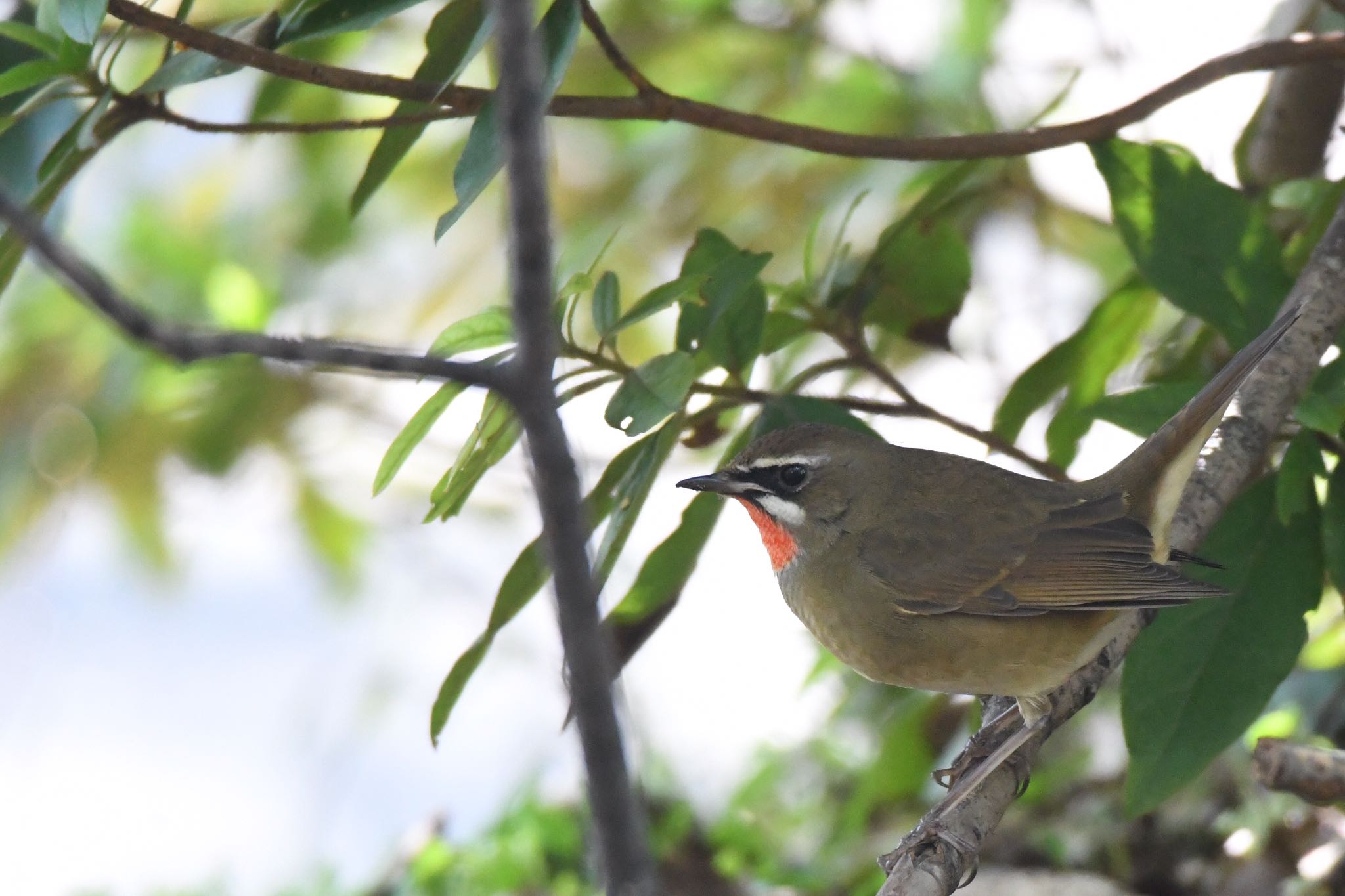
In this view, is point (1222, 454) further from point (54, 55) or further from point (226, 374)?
point (226, 374)

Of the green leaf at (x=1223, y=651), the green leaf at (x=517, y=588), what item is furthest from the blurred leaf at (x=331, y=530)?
the green leaf at (x=1223, y=651)

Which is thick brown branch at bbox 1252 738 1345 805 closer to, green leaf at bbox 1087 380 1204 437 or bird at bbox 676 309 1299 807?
bird at bbox 676 309 1299 807

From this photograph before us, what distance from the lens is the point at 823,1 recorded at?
511 centimetres

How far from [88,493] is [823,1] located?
4015 mm

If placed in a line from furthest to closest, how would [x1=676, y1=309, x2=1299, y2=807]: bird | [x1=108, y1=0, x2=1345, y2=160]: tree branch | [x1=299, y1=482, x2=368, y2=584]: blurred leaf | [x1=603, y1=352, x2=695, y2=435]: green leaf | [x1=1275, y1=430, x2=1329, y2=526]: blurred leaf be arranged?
[x1=299, y1=482, x2=368, y2=584]: blurred leaf, [x1=676, y1=309, x2=1299, y2=807]: bird, [x1=1275, y1=430, x2=1329, y2=526]: blurred leaf, [x1=108, y1=0, x2=1345, y2=160]: tree branch, [x1=603, y1=352, x2=695, y2=435]: green leaf

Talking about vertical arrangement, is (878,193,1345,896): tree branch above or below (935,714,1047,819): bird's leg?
above

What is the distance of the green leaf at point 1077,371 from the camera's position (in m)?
3.40

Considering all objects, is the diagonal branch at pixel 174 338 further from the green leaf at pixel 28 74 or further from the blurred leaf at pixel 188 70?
the green leaf at pixel 28 74

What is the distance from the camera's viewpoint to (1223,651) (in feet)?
9.62

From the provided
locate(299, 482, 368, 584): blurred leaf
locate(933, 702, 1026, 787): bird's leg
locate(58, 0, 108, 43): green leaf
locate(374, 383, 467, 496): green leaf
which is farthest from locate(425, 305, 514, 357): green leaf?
locate(299, 482, 368, 584): blurred leaf

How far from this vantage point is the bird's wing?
10.0 ft

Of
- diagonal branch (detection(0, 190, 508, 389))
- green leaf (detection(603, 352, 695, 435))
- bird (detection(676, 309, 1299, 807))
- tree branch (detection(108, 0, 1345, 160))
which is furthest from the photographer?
bird (detection(676, 309, 1299, 807))

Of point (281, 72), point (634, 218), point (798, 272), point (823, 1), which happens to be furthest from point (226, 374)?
point (281, 72)

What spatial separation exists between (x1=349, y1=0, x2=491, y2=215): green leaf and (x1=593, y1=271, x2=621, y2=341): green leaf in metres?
0.55
